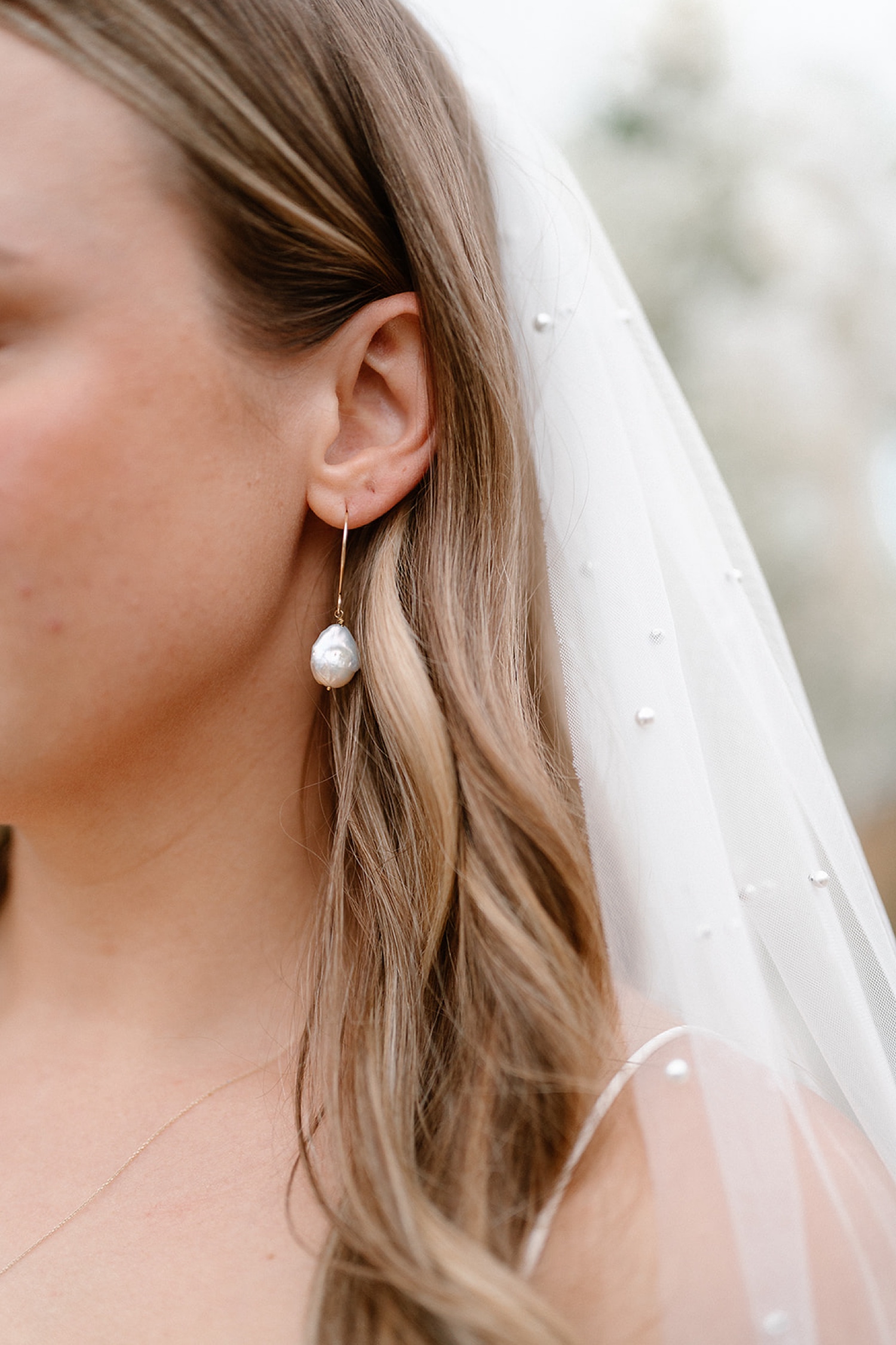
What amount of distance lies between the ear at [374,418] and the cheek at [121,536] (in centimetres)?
7

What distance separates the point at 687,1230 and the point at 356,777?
50cm

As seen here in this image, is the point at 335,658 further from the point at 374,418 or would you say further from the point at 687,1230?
the point at 687,1230

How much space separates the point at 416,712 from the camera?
99 cm

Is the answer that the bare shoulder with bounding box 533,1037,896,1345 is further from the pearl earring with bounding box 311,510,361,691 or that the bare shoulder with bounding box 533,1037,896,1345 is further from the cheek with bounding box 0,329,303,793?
the cheek with bounding box 0,329,303,793

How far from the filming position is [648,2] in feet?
5.51

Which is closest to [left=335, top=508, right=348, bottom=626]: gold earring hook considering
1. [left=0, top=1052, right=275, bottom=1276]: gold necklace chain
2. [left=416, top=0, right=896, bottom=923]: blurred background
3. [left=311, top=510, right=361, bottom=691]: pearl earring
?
[left=311, top=510, right=361, bottom=691]: pearl earring

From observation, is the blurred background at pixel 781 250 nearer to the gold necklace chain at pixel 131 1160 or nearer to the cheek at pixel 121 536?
the cheek at pixel 121 536

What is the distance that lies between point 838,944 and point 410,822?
422mm

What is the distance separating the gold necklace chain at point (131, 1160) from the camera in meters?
0.95

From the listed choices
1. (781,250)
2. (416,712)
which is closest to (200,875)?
(416,712)

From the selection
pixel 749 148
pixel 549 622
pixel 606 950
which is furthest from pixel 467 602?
pixel 749 148

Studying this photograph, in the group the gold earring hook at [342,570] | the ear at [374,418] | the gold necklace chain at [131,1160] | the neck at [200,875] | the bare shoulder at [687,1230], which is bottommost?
the bare shoulder at [687,1230]

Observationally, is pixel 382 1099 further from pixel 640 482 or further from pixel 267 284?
pixel 267 284

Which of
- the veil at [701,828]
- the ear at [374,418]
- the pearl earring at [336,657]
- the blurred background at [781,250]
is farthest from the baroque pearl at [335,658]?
the blurred background at [781,250]
